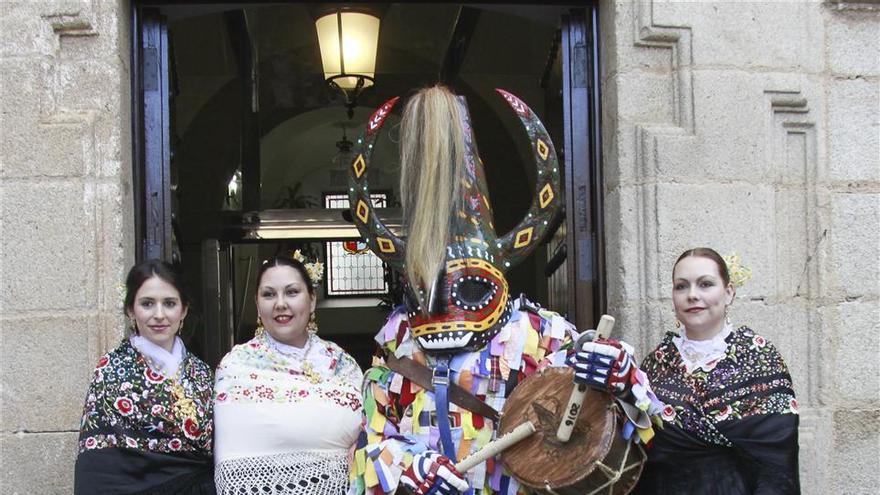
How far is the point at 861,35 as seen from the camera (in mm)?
4309

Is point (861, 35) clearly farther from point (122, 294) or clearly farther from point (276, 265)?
point (122, 294)

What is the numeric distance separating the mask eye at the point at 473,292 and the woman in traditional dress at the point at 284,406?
48 cm

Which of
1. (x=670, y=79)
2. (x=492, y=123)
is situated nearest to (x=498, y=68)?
(x=492, y=123)

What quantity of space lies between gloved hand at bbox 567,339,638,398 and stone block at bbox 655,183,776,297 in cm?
112

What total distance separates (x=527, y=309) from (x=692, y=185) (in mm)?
1006

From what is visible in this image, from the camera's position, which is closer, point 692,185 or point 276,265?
point 276,265

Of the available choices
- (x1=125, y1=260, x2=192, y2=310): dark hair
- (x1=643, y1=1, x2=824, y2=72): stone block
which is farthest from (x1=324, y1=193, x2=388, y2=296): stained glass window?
(x1=125, y1=260, x2=192, y2=310): dark hair

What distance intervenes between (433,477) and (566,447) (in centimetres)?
37

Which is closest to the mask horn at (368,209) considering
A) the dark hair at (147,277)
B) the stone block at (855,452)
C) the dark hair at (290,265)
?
the dark hair at (290,265)

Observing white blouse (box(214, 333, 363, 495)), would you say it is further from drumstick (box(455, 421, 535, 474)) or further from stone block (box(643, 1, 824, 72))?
stone block (box(643, 1, 824, 72))

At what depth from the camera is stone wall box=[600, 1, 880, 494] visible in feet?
13.4

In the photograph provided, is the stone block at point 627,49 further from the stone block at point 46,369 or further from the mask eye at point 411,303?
the stone block at point 46,369

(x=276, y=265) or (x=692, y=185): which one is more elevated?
(x=692, y=185)

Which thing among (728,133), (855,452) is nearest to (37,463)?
(728,133)
